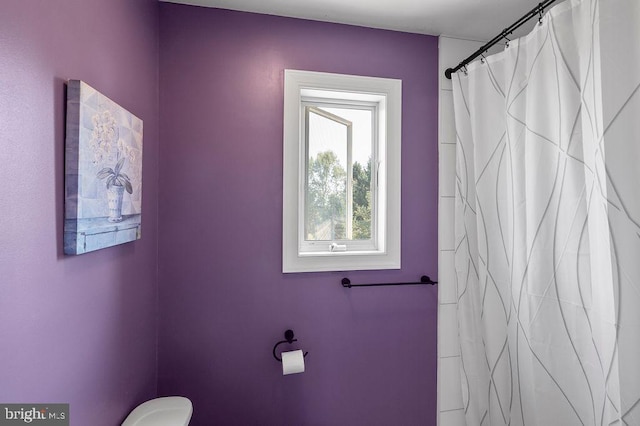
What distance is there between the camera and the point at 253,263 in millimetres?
1527

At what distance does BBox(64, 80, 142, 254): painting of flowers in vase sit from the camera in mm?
793

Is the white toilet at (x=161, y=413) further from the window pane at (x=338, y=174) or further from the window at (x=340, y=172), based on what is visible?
the window pane at (x=338, y=174)

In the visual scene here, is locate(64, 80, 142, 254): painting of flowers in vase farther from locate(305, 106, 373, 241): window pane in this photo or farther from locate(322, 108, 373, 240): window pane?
locate(322, 108, 373, 240): window pane

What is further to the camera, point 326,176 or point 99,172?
point 326,176

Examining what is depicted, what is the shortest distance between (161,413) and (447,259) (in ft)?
5.17

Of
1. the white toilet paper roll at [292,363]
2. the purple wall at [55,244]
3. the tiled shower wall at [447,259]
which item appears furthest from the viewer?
the tiled shower wall at [447,259]

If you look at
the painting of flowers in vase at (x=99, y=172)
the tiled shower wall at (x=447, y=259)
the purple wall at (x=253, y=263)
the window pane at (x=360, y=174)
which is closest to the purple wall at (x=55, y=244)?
the painting of flowers in vase at (x=99, y=172)

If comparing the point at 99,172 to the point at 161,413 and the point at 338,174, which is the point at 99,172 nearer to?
the point at 161,413

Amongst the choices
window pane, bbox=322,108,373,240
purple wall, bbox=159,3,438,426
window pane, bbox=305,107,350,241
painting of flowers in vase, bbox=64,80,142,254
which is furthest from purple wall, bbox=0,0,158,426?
window pane, bbox=322,108,373,240

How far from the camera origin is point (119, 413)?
112cm

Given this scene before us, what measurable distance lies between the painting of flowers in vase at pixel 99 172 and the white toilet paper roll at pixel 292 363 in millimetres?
867

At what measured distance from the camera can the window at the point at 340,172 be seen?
1.56 metres

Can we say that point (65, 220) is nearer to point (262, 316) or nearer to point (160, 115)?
point (160, 115)

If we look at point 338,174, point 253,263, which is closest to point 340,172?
point 338,174
